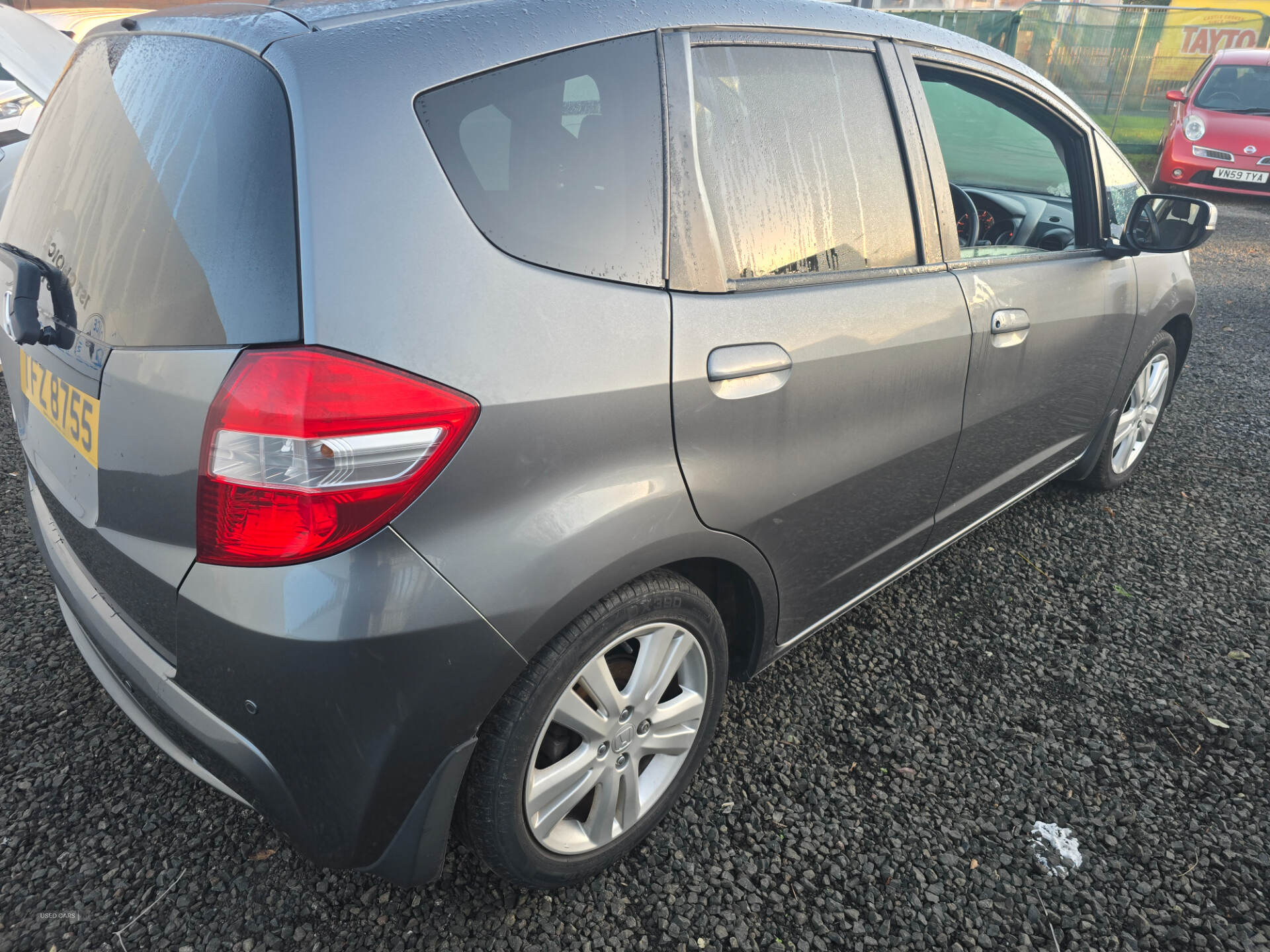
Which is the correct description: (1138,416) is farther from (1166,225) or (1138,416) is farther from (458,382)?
(458,382)

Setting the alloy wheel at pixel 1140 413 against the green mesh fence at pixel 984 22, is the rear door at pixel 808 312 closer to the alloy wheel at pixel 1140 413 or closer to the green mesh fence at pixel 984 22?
the alloy wheel at pixel 1140 413

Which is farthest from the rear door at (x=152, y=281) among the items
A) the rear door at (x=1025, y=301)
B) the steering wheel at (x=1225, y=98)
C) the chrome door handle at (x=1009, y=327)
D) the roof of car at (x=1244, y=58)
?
the roof of car at (x=1244, y=58)

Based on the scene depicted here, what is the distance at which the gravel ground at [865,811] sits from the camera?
1.70m

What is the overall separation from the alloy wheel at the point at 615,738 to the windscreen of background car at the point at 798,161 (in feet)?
2.57

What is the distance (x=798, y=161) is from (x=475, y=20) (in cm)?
77

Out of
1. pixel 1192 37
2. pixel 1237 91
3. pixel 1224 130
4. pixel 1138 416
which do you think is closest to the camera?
pixel 1138 416

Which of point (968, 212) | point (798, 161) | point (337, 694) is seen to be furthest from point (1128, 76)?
point (337, 694)

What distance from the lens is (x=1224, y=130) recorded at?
9.91 meters

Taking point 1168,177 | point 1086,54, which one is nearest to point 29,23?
point 1168,177

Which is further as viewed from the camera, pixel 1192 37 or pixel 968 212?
pixel 1192 37

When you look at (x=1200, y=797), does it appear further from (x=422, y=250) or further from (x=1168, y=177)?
(x=1168, y=177)

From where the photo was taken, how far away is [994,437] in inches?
96.7

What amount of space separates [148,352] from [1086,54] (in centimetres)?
1691

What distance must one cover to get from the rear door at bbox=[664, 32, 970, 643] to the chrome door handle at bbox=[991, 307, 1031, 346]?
0.15 metres
